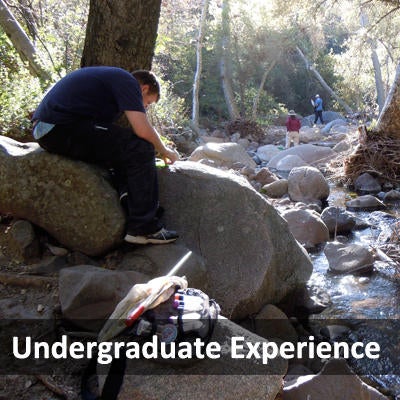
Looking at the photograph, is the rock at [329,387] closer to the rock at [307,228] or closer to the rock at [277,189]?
the rock at [307,228]

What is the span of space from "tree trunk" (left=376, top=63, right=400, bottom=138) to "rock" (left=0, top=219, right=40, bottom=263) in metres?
8.32

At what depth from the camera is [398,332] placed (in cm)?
398

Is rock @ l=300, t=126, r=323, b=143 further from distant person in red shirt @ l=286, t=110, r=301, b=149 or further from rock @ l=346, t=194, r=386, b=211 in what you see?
rock @ l=346, t=194, r=386, b=211

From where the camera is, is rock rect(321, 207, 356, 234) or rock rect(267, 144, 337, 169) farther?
rock rect(267, 144, 337, 169)

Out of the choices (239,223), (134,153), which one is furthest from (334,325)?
(134,153)

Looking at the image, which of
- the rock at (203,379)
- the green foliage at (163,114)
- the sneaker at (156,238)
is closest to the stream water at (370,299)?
the rock at (203,379)

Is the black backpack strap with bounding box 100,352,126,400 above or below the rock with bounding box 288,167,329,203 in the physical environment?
above

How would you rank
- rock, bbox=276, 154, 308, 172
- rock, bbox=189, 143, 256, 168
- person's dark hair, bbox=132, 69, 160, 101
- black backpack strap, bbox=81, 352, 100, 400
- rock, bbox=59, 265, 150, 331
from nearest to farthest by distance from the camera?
black backpack strap, bbox=81, 352, 100, 400 → rock, bbox=59, 265, 150, 331 → person's dark hair, bbox=132, 69, 160, 101 → rock, bbox=189, 143, 256, 168 → rock, bbox=276, 154, 308, 172

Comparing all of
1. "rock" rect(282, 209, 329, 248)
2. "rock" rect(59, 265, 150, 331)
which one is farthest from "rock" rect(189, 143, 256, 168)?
"rock" rect(59, 265, 150, 331)

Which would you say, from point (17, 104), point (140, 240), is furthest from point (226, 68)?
point (140, 240)

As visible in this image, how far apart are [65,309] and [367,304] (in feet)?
9.48

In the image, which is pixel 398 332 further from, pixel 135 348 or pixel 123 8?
pixel 123 8

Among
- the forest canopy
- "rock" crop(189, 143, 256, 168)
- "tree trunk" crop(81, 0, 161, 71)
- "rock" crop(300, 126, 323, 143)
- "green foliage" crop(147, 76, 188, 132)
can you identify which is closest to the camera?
"tree trunk" crop(81, 0, 161, 71)

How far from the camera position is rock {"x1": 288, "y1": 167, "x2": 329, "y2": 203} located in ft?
27.8
